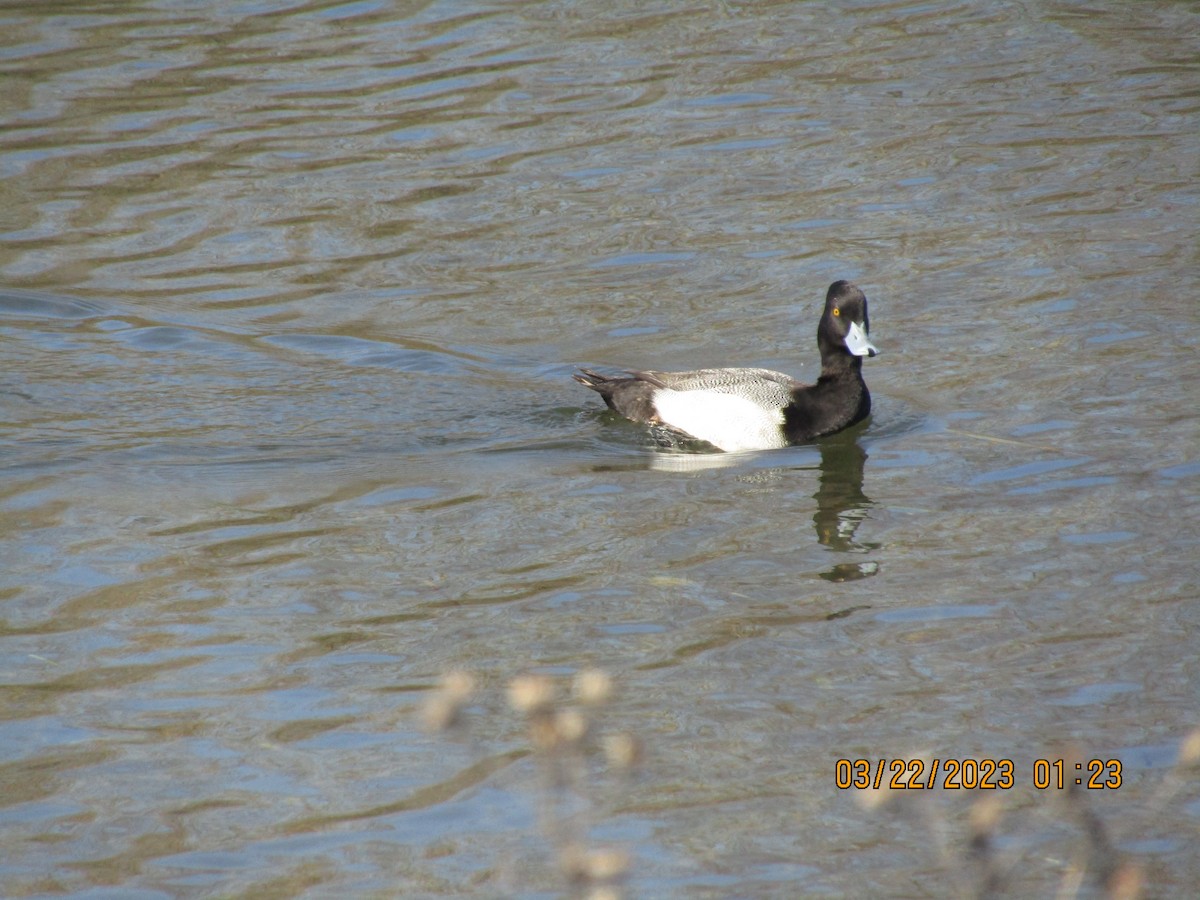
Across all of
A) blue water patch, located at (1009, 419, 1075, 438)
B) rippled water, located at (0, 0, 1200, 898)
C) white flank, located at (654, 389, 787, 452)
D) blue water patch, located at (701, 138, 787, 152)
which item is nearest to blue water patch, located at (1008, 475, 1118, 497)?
rippled water, located at (0, 0, 1200, 898)

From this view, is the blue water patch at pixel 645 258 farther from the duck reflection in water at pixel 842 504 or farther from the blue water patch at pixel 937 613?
the blue water patch at pixel 937 613

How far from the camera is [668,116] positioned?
635 inches

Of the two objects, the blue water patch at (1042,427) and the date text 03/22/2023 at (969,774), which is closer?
the date text 03/22/2023 at (969,774)

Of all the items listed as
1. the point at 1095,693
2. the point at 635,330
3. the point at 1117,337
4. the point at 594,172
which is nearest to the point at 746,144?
the point at 594,172

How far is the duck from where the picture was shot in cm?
986

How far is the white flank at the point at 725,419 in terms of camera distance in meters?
9.84

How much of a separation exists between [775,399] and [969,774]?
4.40m

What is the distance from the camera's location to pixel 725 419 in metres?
9.84

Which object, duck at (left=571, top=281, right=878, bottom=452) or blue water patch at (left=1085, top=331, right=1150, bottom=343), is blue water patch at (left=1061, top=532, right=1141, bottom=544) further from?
blue water patch at (left=1085, top=331, right=1150, bottom=343)

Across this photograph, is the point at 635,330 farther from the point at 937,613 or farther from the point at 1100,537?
the point at 937,613

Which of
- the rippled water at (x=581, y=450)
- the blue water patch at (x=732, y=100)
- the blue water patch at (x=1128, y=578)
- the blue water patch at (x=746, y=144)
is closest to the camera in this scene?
the rippled water at (x=581, y=450)

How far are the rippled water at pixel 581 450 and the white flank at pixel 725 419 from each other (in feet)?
0.47

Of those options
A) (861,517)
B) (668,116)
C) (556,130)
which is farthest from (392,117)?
(861,517)

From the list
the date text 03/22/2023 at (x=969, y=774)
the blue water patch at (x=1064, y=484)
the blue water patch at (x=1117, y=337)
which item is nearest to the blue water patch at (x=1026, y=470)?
the blue water patch at (x=1064, y=484)
